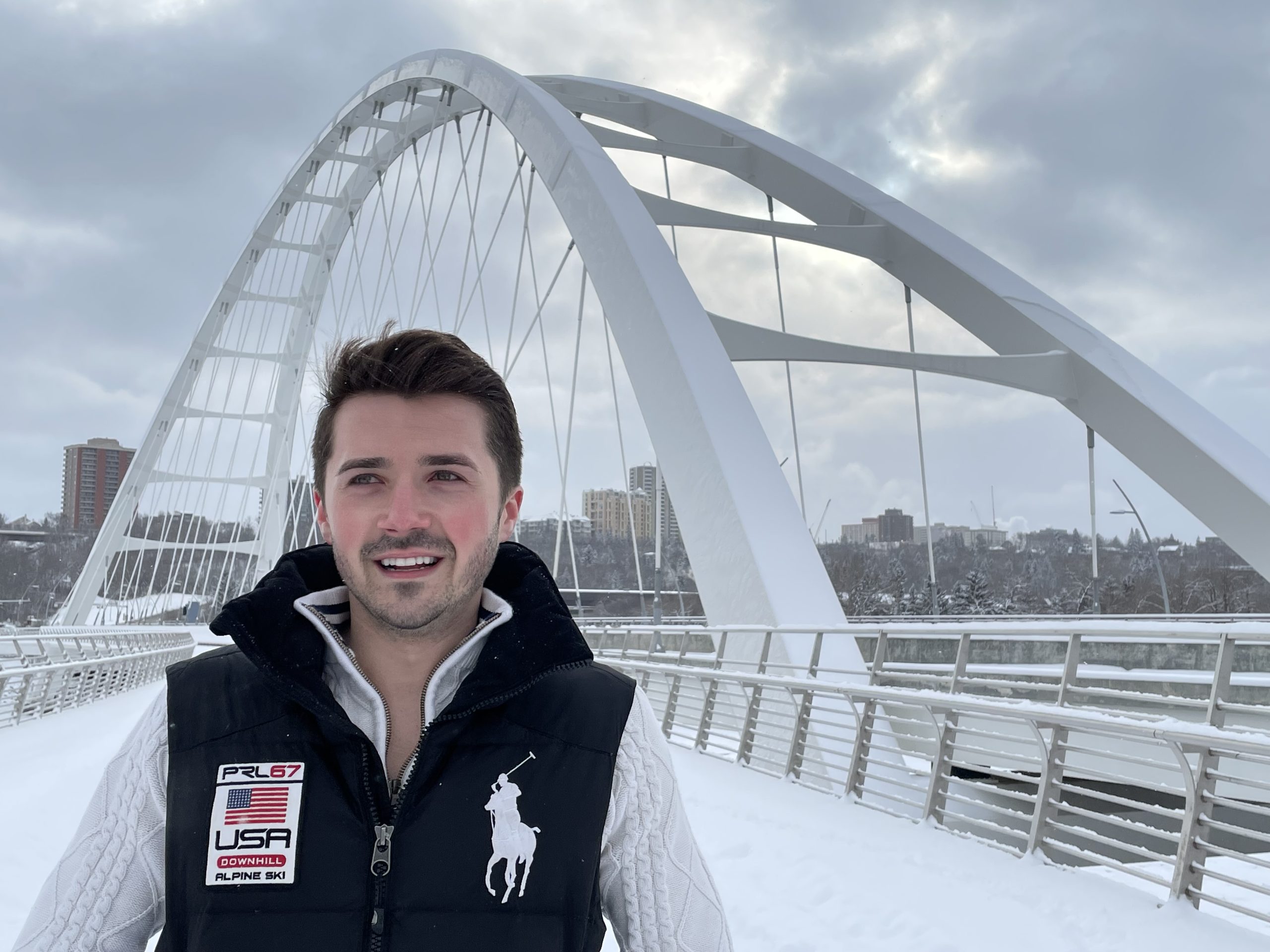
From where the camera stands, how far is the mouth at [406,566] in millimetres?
1631

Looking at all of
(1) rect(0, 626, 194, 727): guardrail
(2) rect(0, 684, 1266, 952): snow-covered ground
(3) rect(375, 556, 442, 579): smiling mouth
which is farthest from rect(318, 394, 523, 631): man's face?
(1) rect(0, 626, 194, 727): guardrail

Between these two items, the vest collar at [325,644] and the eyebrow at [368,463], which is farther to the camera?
the eyebrow at [368,463]

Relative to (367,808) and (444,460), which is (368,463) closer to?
(444,460)

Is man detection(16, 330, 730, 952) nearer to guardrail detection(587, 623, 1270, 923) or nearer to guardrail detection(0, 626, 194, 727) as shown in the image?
guardrail detection(587, 623, 1270, 923)

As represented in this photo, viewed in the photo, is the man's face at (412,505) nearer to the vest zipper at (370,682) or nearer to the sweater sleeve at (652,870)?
the vest zipper at (370,682)

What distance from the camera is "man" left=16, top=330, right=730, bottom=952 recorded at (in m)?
1.47

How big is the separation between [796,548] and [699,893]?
8918mm

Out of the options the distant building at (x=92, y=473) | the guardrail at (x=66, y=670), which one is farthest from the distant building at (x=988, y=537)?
the distant building at (x=92, y=473)

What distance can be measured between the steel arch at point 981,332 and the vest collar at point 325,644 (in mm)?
10879

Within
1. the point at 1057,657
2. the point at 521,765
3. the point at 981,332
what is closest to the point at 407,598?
the point at 521,765

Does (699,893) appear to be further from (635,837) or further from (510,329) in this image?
(510,329)

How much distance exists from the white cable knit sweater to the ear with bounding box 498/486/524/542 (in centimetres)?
11

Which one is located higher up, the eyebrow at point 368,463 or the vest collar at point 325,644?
the eyebrow at point 368,463

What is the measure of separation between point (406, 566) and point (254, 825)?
402 millimetres
